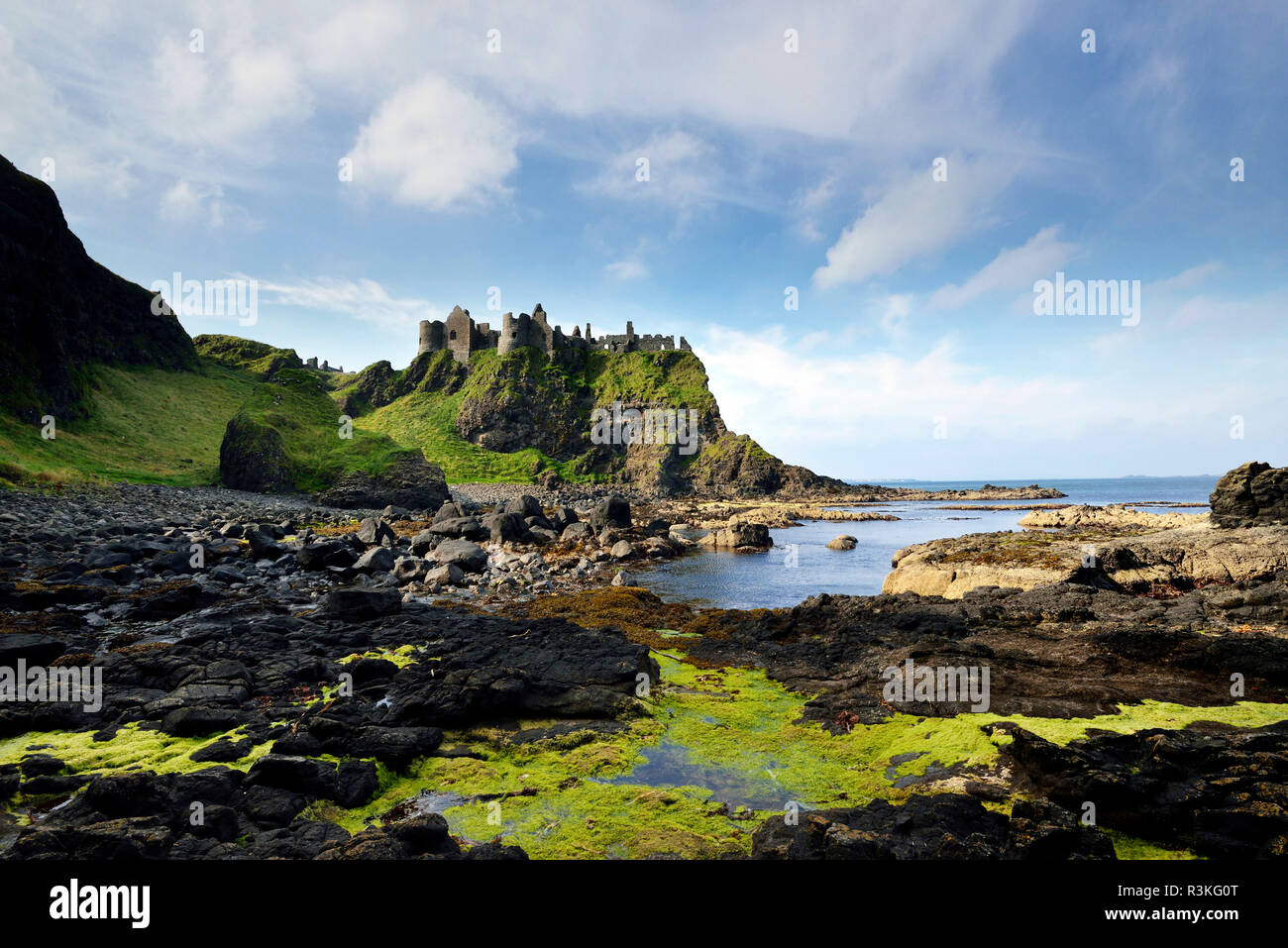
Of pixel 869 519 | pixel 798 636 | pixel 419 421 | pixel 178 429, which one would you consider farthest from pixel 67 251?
pixel 869 519

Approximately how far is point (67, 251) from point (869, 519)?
109m

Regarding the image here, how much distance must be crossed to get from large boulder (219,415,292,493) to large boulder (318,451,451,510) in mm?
4973

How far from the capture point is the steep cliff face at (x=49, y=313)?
46.5 meters

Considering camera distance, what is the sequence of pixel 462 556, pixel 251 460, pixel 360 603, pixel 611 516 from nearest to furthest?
pixel 360 603 < pixel 462 556 < pixel 611 516 < pixel 251 460

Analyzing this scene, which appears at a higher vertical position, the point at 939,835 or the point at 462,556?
the point at 462,556

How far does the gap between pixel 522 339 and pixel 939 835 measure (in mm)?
146066

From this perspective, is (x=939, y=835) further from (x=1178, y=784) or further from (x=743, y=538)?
(x=743, y=538)

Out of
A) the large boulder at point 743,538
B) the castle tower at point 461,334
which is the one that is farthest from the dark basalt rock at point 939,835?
the castle tower at point 461,334

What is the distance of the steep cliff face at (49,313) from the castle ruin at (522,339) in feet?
246

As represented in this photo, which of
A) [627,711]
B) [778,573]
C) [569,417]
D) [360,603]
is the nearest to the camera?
[627,711]

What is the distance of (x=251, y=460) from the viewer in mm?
55938

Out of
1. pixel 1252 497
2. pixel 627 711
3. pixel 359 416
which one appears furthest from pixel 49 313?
pixel 359 416
